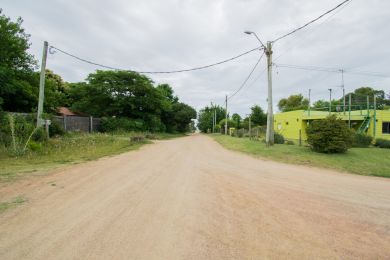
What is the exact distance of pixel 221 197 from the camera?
213 inches

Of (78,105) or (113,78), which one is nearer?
(113,78)

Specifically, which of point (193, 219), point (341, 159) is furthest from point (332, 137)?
point (193, 219)

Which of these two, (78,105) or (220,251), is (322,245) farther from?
(78,105)

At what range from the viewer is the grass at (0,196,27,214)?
4504 mm

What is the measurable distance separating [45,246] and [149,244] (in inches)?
50.8

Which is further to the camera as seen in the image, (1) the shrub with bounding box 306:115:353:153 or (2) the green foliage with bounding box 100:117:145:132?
(2) the green foliage with bounding box 100:117:145:132

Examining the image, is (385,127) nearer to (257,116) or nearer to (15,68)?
(257,116)

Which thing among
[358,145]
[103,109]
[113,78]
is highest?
[113,78]

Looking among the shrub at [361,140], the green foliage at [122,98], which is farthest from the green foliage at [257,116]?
the shrub at [361,140]

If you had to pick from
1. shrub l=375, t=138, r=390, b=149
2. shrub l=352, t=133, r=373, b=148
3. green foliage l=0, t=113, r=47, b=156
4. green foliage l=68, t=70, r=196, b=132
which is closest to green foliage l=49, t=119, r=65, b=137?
green foliage l=0, t=113, r=47, b=156

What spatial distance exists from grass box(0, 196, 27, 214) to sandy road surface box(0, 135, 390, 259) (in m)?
0.18

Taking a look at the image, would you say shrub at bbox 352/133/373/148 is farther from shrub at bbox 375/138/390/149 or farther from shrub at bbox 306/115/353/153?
shrub at bbox 306/115/353/153

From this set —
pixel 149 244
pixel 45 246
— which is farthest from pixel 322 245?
pixel 45 246

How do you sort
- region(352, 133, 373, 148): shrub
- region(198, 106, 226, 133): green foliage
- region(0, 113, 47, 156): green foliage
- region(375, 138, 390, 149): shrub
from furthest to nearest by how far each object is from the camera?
region(198, 106, 226, 133): green foliage
region(375, 138, 390, 149): shrub
region(352, 133, 373, 148): shrub
region(0, 113, 47, 156): green foliage
